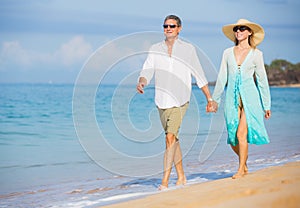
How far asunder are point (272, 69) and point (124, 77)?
63.2 metres

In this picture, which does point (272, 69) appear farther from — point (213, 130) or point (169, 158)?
point (169, 158)

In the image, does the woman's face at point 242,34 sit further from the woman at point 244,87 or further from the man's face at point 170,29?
the man's face at point 170,29

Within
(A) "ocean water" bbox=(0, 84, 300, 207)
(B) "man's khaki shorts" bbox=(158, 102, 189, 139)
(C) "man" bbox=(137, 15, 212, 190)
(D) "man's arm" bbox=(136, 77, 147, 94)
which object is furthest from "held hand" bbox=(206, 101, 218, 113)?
(A) "ocean water" bbox=(0, 84, 300, 207)

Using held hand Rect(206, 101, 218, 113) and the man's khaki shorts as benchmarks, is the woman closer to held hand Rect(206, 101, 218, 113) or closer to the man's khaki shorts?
held hand Rect(206, 101, 218, 113)

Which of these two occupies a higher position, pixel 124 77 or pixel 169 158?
pixel 124 77

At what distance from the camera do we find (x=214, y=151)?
10453 millimetres

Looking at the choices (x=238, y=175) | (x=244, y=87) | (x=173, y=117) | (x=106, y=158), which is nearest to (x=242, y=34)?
(x=244, y=87)

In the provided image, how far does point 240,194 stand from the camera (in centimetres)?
481

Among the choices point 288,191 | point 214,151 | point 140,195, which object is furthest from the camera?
point 214,151

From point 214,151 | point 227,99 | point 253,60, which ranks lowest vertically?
point 214,151

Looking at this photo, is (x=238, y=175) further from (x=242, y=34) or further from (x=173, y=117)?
(x=242, y=34)

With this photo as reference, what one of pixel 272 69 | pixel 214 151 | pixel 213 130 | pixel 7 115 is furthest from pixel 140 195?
pixel 272 69

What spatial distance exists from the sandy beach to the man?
2.71 feet

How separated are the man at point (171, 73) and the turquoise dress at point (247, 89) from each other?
0.81 ft
